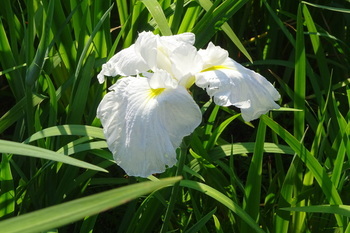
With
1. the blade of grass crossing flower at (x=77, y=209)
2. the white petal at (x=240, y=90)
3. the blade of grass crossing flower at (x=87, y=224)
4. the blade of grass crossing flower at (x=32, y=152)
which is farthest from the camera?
the blade of grass crossing flower at (x=87, y=224)

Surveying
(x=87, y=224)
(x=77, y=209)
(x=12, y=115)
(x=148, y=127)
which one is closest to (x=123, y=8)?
(x=12, y=115)

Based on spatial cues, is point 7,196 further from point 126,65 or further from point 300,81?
point 300,81

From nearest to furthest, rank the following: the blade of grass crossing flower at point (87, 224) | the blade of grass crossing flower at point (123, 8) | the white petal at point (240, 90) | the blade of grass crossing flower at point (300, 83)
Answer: the white petal at point (240, 90) < the blade of grass crossing flower at point (87, 224) < the blade of grass crossing flower at point (300, 83) < the blade of grass crossing flower at point (123, 8)

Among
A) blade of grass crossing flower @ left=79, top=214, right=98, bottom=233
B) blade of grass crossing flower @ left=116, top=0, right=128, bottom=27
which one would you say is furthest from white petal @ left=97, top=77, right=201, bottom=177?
blade of grass crossing flower @ left=116, top=0, right=128, bottom=27

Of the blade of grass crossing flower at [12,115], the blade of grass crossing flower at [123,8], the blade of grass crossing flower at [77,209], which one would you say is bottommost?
the blade of grass crossing flower at [12,115]

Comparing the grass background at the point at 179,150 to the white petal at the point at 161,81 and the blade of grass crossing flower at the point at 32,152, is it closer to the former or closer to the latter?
the blade of grass crossing flower at the point at 32,152

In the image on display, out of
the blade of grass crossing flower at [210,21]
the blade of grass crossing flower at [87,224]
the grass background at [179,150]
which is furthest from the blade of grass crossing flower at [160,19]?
the blade of grass crossing flower at [87,224]
